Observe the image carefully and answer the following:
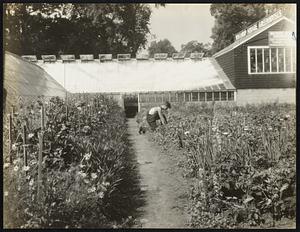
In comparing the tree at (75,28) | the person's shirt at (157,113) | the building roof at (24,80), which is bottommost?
the person's shirt at (157,113)

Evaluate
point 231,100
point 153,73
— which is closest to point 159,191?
point 153,73

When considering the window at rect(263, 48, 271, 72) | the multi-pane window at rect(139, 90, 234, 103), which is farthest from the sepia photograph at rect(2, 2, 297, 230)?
the window at rect(263, 48, 271, 72)

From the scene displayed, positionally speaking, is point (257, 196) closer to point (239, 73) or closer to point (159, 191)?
point (159, 191)

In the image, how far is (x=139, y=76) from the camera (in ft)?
40.3

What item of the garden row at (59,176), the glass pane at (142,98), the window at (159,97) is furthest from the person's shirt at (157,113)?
the garden row at (59,176)

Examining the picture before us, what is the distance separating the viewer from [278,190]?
4590mm

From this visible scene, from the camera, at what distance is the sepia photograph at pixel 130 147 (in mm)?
4430

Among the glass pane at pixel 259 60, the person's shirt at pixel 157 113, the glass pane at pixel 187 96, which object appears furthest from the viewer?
the glass pane at pixel 187 96

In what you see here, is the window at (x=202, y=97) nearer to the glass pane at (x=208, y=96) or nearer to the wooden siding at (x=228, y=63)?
the glass pane at (x=208, y=96)

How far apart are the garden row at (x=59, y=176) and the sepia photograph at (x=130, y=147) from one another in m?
0.01

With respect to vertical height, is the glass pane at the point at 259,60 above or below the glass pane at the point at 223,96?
above

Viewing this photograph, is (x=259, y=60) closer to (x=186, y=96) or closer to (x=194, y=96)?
(x=194, y=96)

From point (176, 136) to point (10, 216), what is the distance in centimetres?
388

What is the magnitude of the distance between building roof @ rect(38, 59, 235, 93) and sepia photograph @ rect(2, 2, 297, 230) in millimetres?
1442
